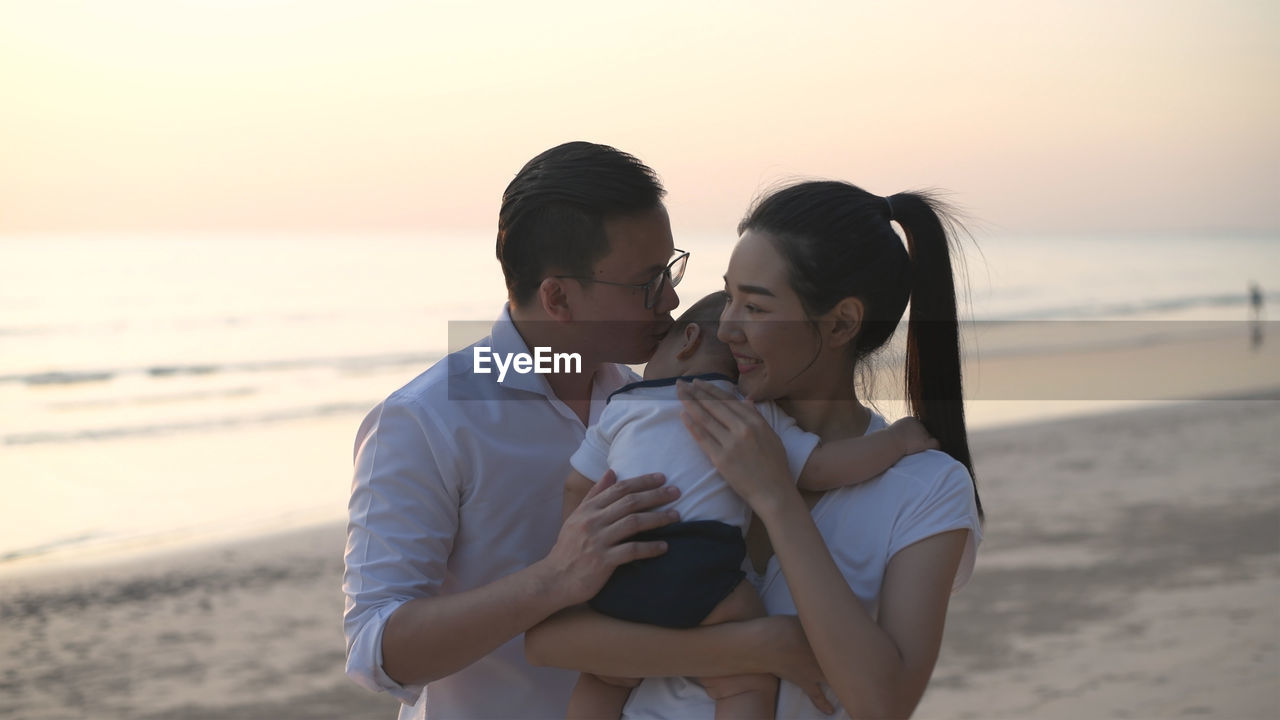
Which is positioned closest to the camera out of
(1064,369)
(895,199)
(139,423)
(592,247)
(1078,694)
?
(895,199)

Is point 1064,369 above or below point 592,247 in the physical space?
below

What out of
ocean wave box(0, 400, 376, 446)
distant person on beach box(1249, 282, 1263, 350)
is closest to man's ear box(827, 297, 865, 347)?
ocean wave box(0, 400, 376, 446)

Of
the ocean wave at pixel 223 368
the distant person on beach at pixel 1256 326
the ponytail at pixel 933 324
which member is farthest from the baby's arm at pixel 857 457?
the distant person on beach at pixel 1256 326

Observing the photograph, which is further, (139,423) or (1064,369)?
(1064,369)

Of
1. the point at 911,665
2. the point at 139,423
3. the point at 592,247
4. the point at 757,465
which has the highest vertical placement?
the point at 592,247

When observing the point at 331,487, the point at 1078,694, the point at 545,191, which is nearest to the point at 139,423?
the point at 331,487

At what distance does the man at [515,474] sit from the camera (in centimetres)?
250

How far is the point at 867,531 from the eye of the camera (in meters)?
2.53

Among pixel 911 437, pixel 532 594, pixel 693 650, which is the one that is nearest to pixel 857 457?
pixel 911 437

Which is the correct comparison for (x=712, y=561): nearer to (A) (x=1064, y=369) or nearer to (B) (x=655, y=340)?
(B) (x=655, y=340)

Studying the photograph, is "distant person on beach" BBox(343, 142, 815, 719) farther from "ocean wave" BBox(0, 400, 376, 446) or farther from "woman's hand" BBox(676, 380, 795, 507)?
"ocean wave" BBox(0, 400, 376, 446)

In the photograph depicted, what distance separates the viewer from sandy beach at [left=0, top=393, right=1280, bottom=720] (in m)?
6.84

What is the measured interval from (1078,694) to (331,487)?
24.7ft

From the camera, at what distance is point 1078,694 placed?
6.75 m
